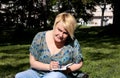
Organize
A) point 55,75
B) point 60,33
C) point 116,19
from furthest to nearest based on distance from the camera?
point 116,19 → point 60,33 → point 55,75

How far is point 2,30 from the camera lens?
3045cm

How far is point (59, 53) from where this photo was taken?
588 centimetres

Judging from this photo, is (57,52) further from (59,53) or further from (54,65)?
(54,65)

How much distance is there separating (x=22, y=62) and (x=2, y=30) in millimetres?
18265

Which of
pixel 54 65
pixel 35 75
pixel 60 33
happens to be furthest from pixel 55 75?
pixel 60 33

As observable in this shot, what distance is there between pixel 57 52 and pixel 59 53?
0.10 feet

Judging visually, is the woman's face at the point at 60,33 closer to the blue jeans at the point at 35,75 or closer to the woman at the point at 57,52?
the woman at the point at 57,52

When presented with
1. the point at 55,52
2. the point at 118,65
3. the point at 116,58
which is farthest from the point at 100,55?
the point at 55,52

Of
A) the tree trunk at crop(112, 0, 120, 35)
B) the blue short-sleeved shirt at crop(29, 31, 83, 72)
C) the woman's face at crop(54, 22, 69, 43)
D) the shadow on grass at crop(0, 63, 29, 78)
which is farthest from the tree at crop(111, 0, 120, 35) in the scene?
the woman's face at crop(54, 22, 69, 43)

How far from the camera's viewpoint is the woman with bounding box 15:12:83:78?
5.66m

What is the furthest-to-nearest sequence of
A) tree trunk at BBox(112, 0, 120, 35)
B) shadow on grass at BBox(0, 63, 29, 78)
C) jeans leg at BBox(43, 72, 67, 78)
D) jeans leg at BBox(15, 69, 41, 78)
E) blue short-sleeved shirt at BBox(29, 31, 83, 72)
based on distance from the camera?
tree trunk at BBox(112, 0, 120, 35)
shadow on grass at BBox(0, 63, 29, 78)
blue short-sleeved shirt at BBox(29, 31, 83, 72)
jeans leg at BBox(15, 69, 41, 78)
jeans leg at BBox(43, 72, 67, 78)

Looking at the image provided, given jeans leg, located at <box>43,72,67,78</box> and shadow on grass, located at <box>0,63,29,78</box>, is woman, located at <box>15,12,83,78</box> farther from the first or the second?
shadow on grass, located at <box>0,63,29,78</box>

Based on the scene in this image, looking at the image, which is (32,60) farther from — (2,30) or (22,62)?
(2,30)

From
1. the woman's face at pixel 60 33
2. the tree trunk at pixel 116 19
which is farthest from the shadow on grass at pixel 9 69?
the tree trunk at pixel 116 19
